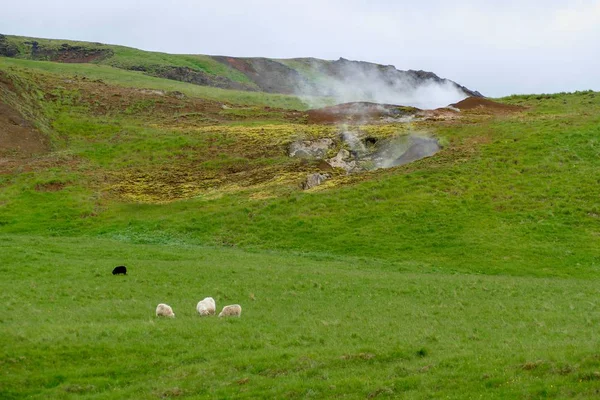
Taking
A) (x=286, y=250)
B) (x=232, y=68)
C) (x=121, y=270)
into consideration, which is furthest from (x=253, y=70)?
(x=121, y=270)

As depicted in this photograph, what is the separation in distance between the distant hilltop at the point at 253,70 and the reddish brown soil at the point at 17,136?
181ft

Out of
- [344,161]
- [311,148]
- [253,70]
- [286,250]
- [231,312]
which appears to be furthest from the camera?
[253,70]

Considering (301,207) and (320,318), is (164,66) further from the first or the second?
(320,318)

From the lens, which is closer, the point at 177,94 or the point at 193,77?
the point at 177,94

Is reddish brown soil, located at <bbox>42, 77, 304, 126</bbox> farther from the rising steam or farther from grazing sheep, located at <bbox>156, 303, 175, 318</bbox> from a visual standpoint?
grazing sheep, located at <bbox>156, 303, 175, 318</bbox>

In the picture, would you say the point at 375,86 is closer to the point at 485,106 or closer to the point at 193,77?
the point at 193,77

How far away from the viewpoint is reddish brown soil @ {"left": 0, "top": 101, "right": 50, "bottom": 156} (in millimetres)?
68250

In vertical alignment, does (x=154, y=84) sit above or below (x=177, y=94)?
above

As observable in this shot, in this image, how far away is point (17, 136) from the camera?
70.8 m

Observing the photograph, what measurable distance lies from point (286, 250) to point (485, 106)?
4117 cm

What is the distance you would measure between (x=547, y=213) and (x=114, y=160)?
40947 mm

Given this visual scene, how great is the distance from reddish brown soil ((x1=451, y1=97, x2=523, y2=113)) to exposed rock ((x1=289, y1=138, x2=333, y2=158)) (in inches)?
752

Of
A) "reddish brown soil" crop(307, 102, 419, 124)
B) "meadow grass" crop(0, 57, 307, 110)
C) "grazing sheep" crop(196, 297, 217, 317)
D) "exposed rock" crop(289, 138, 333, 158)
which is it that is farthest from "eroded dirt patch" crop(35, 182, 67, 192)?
"meadow grass" crop(0, 57, 307, 110)

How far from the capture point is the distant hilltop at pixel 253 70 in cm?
12569
